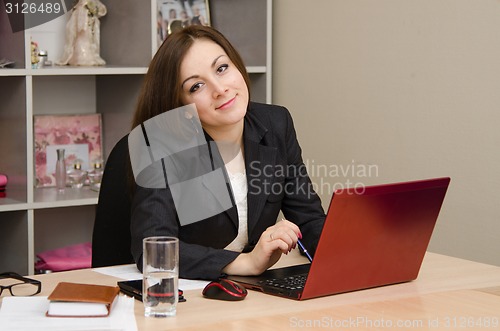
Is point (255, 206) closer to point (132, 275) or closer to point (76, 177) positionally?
point (132, 275)

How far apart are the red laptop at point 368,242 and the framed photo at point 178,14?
1792 millimetres

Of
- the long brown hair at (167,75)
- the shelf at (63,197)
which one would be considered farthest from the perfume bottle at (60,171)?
the long brown hair at (167,75)

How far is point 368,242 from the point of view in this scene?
66.9 inches

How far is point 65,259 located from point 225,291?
1.71m

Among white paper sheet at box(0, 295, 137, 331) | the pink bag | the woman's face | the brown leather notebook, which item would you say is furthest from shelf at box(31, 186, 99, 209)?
the brown leather notebook

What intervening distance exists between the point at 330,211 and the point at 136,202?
0.64m

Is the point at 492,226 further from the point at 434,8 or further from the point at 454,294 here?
the point at 454,294

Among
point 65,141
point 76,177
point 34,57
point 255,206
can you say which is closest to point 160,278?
point 255,206

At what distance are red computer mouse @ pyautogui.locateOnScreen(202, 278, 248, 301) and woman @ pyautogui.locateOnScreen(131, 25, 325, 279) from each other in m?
0.22

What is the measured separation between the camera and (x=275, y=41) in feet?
11.7

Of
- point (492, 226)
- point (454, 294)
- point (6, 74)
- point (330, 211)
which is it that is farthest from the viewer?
point (6, 74)

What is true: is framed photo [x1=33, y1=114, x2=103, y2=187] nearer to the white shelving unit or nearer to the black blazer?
the white shelving unit

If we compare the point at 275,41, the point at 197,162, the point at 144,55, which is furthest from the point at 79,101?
the point at 197,162

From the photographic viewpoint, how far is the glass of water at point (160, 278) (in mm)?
1568
